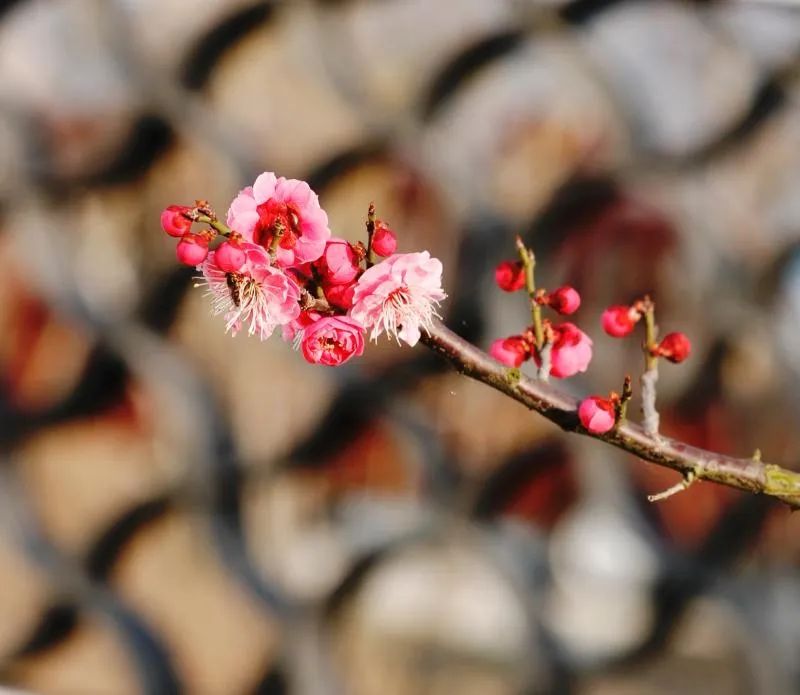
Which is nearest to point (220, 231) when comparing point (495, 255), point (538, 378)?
point (538, 378)

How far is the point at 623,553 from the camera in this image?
1.04 meters

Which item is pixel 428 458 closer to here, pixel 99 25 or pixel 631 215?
pixel 631 215

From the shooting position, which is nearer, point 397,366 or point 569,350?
point 569,350

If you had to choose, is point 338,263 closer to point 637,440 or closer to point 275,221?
point 275,221

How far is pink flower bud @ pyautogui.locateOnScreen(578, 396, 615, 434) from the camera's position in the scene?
0.33 m

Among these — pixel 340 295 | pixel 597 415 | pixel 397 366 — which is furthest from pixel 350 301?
pixel 397 366

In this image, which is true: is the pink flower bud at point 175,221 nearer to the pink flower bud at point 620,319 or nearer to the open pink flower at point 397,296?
the open pink flower at point 397,296

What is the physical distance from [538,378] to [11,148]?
3.08 ft

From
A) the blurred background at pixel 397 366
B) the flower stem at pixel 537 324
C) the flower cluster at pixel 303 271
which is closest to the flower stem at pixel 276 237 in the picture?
the flower cluster at pixel 303 271

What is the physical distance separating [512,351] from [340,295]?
87 mm

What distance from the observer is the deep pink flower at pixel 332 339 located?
0.32 meters

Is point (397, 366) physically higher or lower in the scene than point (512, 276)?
higher

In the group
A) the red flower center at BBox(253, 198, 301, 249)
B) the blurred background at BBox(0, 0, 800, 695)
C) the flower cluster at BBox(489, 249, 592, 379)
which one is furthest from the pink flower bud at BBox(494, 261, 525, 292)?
the blurred background at BBox(0, 0, 800, 695)

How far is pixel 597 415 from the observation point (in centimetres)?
33
